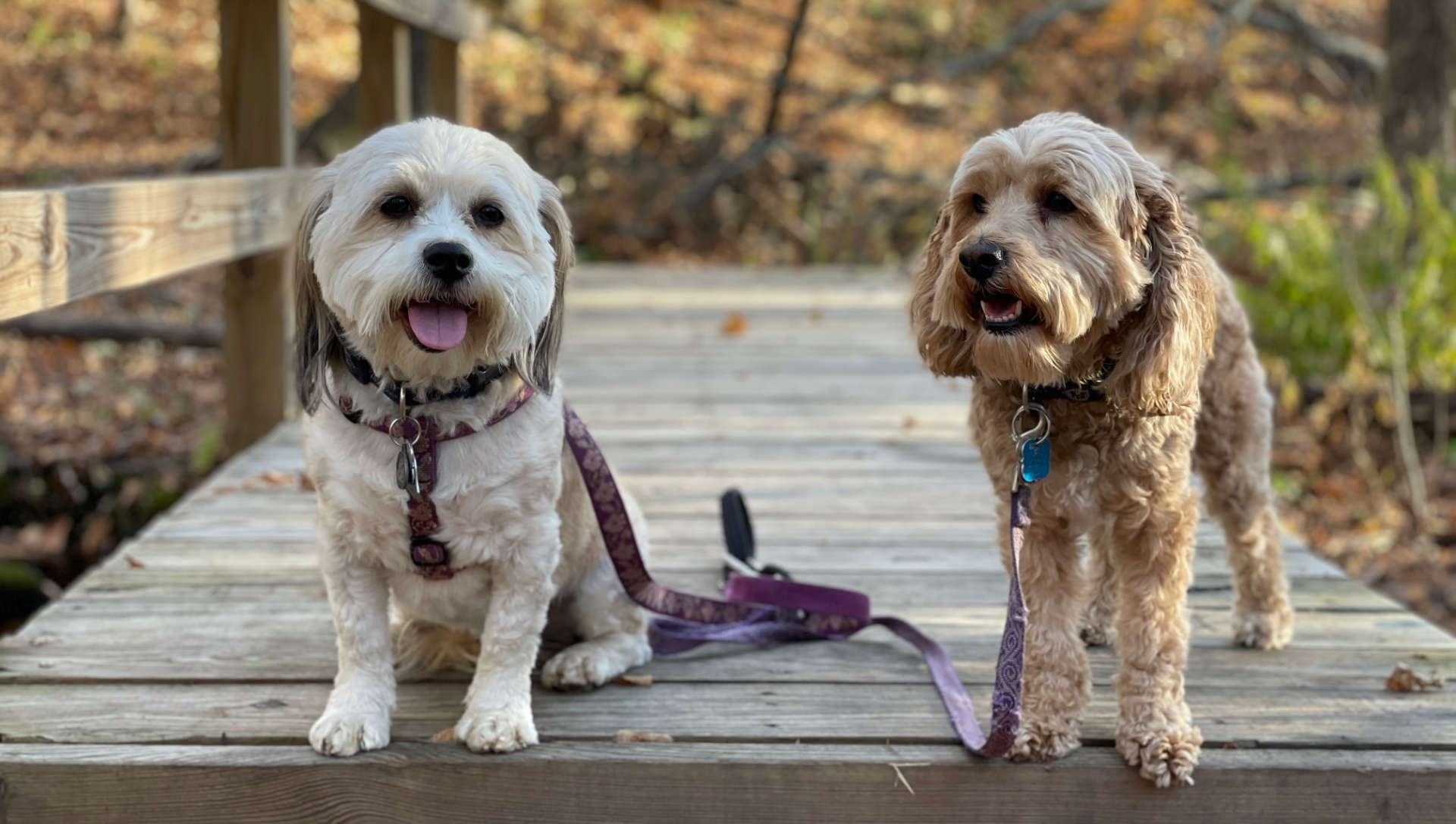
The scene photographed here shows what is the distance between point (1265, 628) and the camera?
3.39 metres

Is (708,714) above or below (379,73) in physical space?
below

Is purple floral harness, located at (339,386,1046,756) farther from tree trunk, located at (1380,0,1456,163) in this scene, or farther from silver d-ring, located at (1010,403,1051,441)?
tree trunk, located at (1380,0,1456,163)

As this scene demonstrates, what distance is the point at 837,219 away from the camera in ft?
39.9

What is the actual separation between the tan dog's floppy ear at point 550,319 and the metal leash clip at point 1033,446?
98 cm

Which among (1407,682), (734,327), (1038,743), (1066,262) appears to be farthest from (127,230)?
(734,327)

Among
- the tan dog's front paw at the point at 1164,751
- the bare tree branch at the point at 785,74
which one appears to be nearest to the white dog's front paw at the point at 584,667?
the tan dog's front paw at the point at 1164,751

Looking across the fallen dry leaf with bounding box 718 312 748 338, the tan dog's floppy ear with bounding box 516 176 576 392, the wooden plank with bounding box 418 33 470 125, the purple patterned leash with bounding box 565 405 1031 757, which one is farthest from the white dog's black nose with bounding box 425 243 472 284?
the wooden plank with bounding box 418 33 470 125

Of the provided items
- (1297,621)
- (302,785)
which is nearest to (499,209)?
(302,785)

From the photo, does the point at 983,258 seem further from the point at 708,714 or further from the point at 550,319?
the point at 708,714

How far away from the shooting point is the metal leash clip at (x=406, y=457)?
8.70ft

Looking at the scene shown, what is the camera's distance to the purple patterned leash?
107 inches

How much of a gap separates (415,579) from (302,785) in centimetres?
47

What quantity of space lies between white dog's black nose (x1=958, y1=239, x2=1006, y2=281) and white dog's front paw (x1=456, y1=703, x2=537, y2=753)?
1.30m

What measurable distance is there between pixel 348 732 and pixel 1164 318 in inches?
72.2
